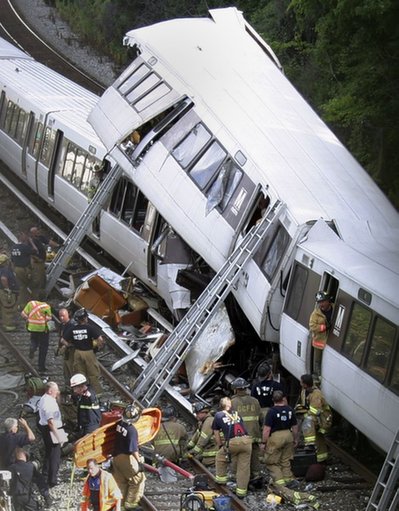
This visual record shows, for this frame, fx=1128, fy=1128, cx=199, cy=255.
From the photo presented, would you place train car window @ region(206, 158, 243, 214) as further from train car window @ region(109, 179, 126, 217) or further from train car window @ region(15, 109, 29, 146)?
train car window @ region(15, 109, 29, 146)

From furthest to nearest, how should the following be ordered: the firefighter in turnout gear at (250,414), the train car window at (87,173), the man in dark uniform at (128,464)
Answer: the train car window at (87,173)
the firefighter in turnout gear at (250,414)
the man in dark uniform at (128,464)

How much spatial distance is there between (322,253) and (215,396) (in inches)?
116

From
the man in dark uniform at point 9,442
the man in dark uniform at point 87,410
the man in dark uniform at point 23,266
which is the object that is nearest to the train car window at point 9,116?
the man in dark uniform at point 23,266

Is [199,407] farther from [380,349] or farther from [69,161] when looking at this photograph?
[69,161]

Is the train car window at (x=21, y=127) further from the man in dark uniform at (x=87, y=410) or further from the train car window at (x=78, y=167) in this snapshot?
the man in dark uniform at (x=87, y=410)

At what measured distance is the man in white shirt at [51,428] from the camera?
11633mm

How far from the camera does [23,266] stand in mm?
17359

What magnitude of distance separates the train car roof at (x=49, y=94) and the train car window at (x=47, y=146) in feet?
1.02

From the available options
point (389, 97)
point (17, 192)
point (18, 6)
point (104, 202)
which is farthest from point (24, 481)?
point (18, 6)

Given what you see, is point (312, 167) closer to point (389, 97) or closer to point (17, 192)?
point (389, 97)

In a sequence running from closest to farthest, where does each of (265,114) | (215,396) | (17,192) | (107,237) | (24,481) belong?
(24,481), (215,396), (265,114), (107,237), (17,192)

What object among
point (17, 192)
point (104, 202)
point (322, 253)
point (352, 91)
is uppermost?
point (352, 91)

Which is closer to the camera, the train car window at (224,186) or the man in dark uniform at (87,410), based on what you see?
the man in dark uniform at (87,410)

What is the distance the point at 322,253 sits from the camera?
1248 cm
